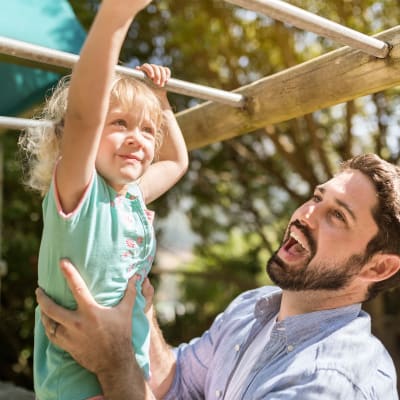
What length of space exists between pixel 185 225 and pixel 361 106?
2457mm

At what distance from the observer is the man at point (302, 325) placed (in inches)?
59.6

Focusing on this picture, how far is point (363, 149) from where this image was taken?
586cm

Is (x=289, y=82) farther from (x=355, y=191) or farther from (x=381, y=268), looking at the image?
(x=381, y=268)

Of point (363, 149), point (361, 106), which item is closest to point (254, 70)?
point (361, 106)

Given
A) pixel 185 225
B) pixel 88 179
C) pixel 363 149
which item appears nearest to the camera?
pixel 88 179

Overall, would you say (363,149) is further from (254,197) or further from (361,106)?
(254,197)

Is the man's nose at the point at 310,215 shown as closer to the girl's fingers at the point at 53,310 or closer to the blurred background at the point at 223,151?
the girl's fingers at the point at 53,310

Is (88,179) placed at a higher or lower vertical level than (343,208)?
higher

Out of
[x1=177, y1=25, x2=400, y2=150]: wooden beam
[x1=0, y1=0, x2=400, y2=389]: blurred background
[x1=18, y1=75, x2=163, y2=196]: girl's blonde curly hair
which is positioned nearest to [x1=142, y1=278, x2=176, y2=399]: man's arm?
[x1=18, y1=75, x2=163, y2=196]: girl's blonde curly hair

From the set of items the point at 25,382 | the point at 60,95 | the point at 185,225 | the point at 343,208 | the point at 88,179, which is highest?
the point at 60,95

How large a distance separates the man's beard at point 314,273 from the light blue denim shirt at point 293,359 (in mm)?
79

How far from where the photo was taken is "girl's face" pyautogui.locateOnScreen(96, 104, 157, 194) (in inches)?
57.0

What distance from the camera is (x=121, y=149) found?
145 centimetres

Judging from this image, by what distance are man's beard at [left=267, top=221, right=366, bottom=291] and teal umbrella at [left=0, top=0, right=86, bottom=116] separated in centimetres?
162
